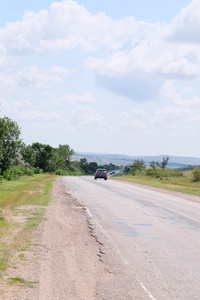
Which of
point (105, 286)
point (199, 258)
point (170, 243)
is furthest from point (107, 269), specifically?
point (170, 243)

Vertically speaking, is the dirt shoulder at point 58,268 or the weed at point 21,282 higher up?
the dirt shoulder at point 58,268

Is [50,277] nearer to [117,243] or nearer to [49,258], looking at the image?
[49,258]

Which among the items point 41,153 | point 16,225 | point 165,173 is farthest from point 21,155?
point 16,225

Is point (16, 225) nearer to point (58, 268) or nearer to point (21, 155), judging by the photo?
point (58, 268)

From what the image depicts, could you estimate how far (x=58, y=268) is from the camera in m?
7.29

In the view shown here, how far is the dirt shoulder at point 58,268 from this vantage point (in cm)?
592

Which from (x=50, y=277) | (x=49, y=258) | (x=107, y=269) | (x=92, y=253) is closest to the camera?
(x=50, y=277)

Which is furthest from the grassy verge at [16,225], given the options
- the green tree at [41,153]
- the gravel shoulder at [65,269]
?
the green tree at [41,153]

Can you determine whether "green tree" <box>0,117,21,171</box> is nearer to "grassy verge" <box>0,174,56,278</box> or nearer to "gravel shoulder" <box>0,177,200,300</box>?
"grassy verge" <box>0,174,56,278</box>

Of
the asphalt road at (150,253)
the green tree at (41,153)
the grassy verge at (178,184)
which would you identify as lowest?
the asphalt road at (150,253)

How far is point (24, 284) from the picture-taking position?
630 cm

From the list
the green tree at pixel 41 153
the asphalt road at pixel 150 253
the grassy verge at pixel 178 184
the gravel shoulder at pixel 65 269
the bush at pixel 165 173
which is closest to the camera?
the gravel shoulder at pixel 65 269

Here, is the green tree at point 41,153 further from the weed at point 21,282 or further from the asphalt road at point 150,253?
the weed at point 21,282

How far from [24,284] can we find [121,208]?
11297 millimetres
